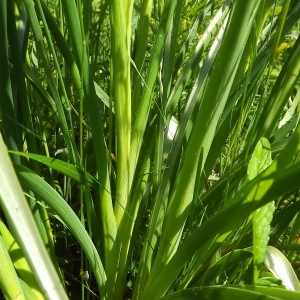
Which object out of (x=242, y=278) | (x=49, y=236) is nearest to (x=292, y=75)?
(x=242, y=278)

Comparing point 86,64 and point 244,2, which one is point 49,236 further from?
point 244,2

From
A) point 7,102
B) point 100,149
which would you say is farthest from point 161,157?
point 7,102

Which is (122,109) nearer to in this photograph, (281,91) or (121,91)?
(121,91)

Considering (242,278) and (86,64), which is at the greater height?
(86,64)

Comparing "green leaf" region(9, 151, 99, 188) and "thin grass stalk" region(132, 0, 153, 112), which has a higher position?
"thin grass stalk" region(132, 0, 153, 112)

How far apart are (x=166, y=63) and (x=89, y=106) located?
0.49ft

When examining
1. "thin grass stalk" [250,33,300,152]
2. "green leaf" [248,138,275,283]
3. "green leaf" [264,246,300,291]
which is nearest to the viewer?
"green leaf" [248,138,275,283]

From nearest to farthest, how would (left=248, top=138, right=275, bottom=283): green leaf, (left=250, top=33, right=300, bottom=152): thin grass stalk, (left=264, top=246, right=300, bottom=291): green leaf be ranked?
(left=248, top=138, right=275, bottom=283): green leaf
(left=264, top=246, right=300, bottom=291): green leaf
(left=250, top=33, right=300, bottom=152): thin grass stalk

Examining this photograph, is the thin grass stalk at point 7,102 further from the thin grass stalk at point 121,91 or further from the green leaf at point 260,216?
the green leaf at point 260,216

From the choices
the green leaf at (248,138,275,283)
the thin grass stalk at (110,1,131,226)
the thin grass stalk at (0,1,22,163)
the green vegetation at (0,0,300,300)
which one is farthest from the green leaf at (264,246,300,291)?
the thin grass stalk at (0,1,22,163)

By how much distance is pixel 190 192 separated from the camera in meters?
0.60

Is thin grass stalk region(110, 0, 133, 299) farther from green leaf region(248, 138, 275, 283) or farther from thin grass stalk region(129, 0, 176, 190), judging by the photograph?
green leaf region(248, 138, 275, 283)

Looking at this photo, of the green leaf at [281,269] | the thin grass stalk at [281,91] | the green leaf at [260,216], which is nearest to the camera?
the green leaf at [260,216]

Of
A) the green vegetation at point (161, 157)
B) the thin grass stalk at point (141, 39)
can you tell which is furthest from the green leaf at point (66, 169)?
the thin grass stalk at point (141, 39)
